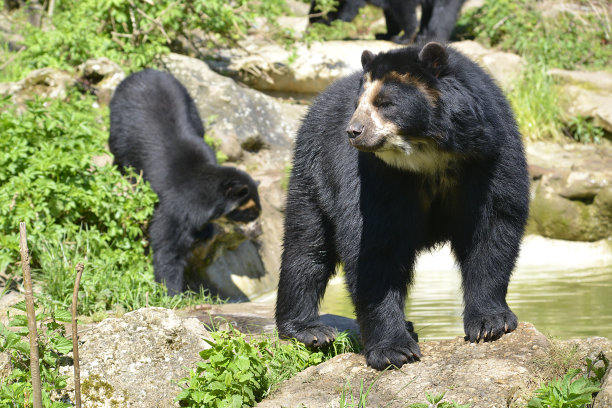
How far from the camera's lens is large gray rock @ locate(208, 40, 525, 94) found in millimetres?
11852

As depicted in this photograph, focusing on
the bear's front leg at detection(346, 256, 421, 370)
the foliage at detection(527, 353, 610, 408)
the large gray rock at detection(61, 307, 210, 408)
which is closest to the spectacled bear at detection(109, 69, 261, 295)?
the large gray rock at detection(61, 307, 210, 408)

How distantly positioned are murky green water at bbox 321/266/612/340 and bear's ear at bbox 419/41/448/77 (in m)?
1.48

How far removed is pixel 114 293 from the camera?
5930mm

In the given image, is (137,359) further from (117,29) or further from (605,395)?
(117,29)

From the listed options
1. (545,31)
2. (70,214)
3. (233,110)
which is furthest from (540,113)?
(70,214)

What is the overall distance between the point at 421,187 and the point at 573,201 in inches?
240

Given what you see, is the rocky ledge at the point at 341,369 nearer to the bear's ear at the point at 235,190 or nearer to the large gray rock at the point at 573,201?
the bear's ear at the point at 235,190

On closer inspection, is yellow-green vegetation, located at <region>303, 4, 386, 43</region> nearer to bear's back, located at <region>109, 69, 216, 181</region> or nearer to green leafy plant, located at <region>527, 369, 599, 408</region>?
bear's back, located at <region>109, 69, 216, 181</region>

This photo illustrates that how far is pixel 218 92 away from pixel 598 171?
4.93m

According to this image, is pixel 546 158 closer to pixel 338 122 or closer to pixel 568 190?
pixel 568 190

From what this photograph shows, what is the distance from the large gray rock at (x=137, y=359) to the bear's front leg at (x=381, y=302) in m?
0.86

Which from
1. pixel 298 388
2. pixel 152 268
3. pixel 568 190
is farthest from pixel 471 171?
pixel 568 190

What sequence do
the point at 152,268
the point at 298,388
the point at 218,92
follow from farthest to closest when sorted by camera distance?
the point at 218,92 → the point at 152,268 → the point at 298,388

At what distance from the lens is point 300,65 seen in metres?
12.1
